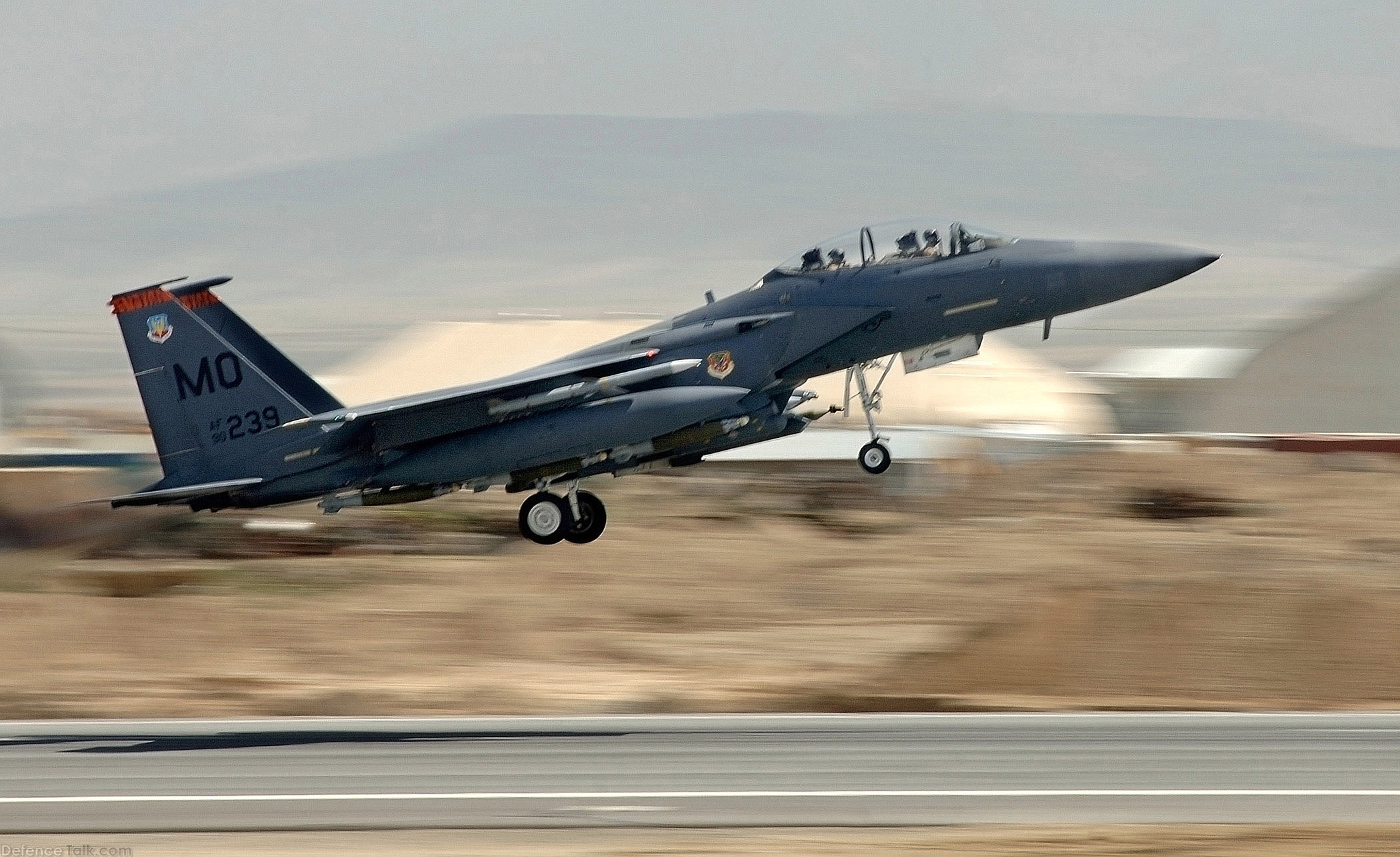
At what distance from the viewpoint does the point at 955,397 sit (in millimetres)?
63281

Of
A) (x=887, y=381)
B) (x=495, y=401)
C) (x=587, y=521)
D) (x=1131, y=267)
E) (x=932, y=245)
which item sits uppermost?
(x=932, y=245)

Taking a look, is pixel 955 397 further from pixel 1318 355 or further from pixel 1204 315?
pixel 1204 315

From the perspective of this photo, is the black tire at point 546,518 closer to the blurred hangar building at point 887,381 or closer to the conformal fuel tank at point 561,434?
the conformal fuel tank at point 561,434

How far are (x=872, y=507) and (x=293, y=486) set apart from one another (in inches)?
910

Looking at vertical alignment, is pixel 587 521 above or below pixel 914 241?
below

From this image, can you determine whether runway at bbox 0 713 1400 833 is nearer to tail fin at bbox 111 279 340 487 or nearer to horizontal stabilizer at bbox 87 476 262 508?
horizontal stabilizer at bbox 87 476 262 508

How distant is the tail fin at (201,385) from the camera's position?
22.0 metres

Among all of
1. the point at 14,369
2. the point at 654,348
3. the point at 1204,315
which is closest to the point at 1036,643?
the point at 654,348

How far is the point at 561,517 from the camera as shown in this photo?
22.2 meters

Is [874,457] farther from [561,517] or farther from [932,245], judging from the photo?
[561,517]

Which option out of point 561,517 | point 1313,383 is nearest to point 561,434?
point 561,517

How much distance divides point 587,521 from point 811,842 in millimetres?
7611

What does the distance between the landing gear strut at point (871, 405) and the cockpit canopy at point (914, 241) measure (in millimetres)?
1309

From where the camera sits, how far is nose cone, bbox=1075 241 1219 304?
20.5 metres
